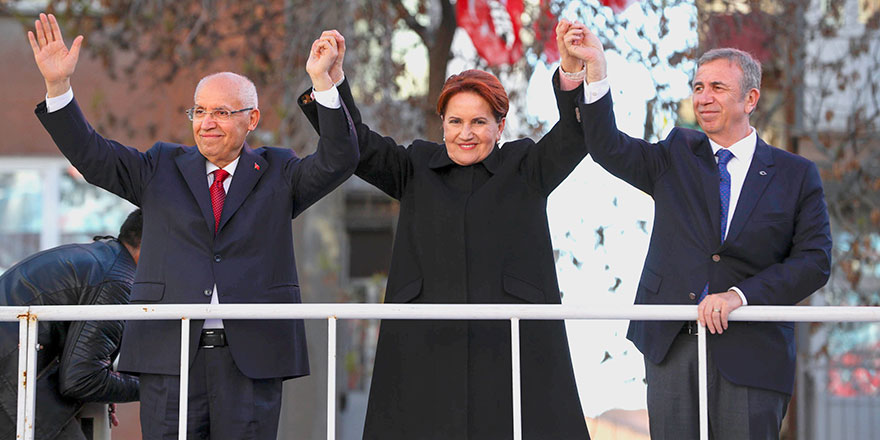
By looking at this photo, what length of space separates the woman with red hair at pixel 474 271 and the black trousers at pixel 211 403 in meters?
0.40

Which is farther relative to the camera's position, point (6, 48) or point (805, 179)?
point (6, 48)

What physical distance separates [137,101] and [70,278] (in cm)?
559

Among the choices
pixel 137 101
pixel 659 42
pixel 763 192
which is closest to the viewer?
pixel 763 192

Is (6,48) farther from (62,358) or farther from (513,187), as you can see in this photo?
(513,187)

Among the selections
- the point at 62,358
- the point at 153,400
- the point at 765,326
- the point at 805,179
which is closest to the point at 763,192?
the point at 805,179

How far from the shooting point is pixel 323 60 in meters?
3.64

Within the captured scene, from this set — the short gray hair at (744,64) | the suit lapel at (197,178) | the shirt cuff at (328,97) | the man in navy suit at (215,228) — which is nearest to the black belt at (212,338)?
the man in navy suit at (215,228)

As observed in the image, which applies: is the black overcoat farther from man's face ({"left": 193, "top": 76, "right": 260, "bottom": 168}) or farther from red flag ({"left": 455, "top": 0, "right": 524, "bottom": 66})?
red flag ({"left": 455, "top": 0, "right": 524, "bottom": 66})

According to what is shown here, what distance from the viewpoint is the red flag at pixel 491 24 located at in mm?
7609

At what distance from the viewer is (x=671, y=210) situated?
12.5ft

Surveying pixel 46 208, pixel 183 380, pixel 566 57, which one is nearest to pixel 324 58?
pixel 566 57

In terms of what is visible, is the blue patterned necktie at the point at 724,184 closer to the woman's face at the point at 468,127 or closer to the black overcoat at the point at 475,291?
the black overcoat at the point at 475,291

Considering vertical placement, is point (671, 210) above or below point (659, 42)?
below

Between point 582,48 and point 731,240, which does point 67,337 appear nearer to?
point 582,48
